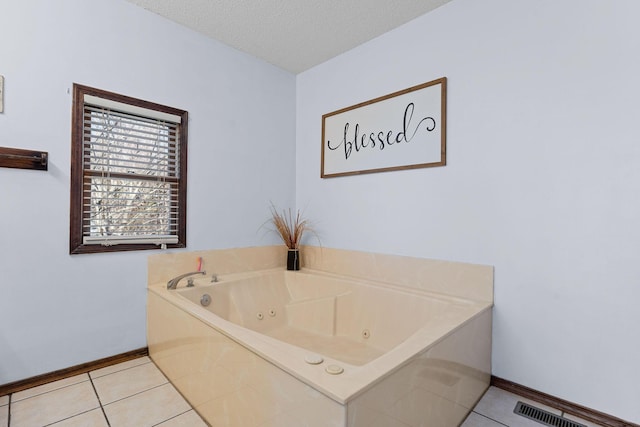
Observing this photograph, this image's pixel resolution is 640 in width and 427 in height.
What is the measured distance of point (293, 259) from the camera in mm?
2789

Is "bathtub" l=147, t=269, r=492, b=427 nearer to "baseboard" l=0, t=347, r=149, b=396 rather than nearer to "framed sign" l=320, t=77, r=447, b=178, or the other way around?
"baseboard" l=0, t=347, r=149, b=396

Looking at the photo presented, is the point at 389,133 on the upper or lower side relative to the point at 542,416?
upper

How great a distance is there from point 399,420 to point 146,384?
1486 millimetres

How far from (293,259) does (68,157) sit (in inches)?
67.5

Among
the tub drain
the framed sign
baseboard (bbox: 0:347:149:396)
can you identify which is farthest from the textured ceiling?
baseboard (bbox: 0:347:149:396)

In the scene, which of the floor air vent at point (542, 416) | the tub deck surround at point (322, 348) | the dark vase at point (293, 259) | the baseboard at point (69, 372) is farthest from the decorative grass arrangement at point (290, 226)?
the floor air vent at point (542, 416)

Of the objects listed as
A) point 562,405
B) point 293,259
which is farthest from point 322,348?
point 562,405

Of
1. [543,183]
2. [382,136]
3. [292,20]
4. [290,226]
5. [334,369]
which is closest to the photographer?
[334,369]

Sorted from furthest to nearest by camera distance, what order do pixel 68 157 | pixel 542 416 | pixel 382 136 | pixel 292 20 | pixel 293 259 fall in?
pixel 293 259
pixel 382 136
pixel 292 20
pixel 68 157
pixel 542 416

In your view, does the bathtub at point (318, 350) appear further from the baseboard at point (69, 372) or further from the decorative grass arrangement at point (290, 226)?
the decorative grass arrangement at point (290, 226)

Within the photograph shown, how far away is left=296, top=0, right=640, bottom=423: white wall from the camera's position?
1.47 meters

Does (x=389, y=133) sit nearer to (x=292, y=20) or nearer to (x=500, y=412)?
(x=292, y=20)

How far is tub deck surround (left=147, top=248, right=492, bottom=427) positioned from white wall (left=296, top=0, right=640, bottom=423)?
25cm

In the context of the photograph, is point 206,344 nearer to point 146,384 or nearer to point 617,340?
point 146,384
